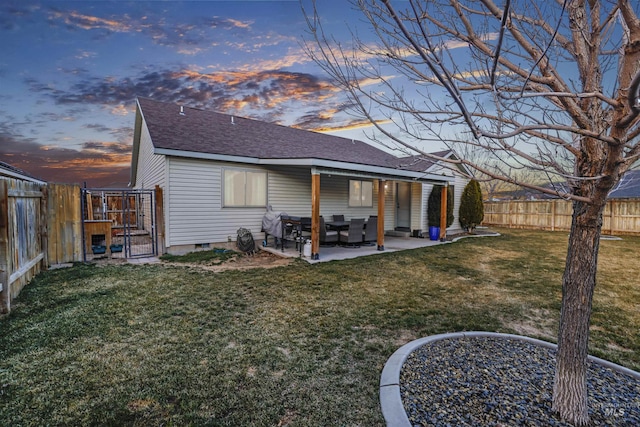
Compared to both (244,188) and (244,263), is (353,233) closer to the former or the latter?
(244,263)

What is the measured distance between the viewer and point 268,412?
7.22ft

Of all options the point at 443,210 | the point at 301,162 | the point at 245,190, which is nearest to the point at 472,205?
the point at 443,210

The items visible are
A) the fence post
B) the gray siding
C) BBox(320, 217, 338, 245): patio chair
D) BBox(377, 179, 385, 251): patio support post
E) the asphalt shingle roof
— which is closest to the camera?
the fence post

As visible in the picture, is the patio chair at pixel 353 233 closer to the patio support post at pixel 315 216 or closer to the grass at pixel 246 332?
the patio support post at pixel 315 216

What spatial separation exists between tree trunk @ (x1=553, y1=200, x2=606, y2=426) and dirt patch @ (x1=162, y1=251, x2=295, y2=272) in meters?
6.08

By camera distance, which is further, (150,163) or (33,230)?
(150,163)

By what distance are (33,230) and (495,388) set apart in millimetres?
8162

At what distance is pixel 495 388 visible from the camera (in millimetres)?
2340

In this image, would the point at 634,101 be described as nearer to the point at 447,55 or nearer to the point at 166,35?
the point at 447,55

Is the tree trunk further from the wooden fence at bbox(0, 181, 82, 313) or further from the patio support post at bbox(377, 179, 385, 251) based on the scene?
the patio support post at bbox(377, 179, 385, 251)

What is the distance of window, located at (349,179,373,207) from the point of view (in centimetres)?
1273

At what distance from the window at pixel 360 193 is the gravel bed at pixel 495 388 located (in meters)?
9.88

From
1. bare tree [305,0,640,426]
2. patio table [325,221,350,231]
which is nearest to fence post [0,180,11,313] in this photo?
bare tree [305,0,640,426]

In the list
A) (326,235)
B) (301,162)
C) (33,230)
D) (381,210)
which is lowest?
(326,235)
